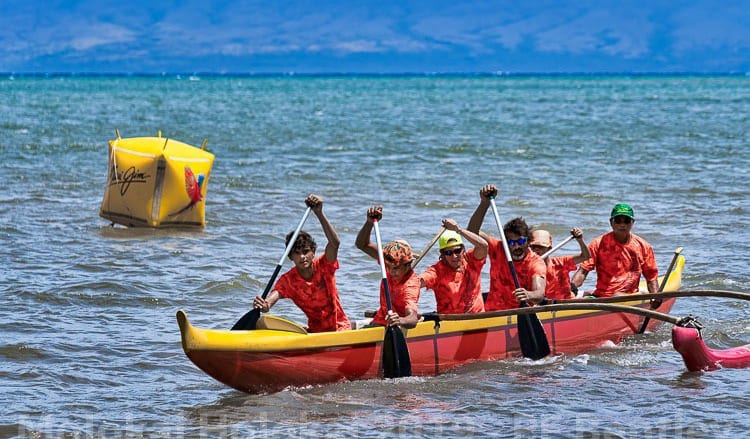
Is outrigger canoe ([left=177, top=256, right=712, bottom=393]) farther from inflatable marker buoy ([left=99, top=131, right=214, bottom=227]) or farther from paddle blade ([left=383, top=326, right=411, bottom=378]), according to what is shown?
inflatable marker buoy ([left=99, top=131, right=214, bottom=227])

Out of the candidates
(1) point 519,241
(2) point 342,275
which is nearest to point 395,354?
(1) point 519,241

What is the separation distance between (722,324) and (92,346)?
6390 mm

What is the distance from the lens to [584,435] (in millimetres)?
8320

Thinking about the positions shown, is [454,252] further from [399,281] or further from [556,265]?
[556,265]

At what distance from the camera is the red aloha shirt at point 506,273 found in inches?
416

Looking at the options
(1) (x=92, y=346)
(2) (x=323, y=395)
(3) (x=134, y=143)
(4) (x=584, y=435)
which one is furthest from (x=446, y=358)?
(3) (x=134, y=143)

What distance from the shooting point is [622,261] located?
37.6ft

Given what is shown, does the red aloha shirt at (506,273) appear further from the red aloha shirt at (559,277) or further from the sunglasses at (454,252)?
the sunglasses at (454,252)

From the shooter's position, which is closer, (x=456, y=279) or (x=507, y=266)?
(x=456, y=279)

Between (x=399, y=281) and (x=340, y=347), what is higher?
(x=399, y=281)

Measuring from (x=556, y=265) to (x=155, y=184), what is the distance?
23.9 ft

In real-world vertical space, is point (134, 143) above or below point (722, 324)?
above

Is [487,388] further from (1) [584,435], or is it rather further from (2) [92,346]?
(2) [92,346]

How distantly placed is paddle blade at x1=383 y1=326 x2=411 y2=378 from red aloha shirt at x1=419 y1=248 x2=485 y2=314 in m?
0.80
